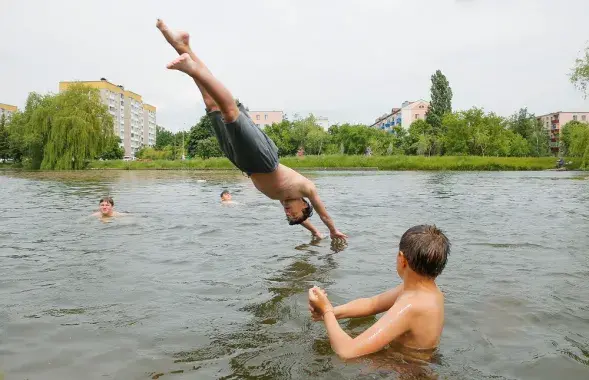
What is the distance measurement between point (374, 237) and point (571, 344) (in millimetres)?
4866

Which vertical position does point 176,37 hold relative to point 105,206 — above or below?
above

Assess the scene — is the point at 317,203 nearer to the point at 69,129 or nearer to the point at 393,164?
the point at 69,129

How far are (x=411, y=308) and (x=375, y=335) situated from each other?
0.31 meters

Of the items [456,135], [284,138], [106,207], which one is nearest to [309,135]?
[284,138]

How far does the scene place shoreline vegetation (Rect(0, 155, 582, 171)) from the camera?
55.1m

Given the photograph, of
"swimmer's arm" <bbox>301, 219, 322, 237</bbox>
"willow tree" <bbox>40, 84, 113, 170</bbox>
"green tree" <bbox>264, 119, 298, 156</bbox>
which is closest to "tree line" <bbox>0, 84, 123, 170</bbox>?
"willow tree" <bbox>40, 84, 113, 170</bbox>

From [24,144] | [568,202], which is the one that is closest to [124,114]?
[24,144]

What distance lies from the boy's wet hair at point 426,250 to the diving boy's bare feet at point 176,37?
3354 millimetres

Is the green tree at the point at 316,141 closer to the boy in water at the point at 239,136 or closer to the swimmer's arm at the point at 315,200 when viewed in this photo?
the swimmer's arm at the point at 315,200

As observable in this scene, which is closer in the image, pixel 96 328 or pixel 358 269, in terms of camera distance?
pixel 96 328

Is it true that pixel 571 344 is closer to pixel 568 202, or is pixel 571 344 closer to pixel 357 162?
pixel 568 202

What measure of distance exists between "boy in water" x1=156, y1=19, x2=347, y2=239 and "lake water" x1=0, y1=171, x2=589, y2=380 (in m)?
1.00

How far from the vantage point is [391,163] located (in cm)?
5828

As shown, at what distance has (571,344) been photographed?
3.53 m
